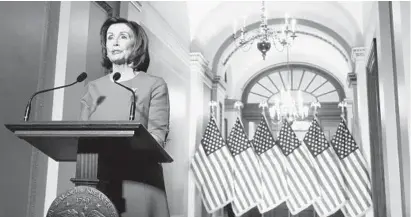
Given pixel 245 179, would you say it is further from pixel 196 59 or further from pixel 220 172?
pixel 196 59

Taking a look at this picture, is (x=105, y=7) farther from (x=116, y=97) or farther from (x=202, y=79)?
(x=202, y=79)

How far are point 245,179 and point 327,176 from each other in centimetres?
128

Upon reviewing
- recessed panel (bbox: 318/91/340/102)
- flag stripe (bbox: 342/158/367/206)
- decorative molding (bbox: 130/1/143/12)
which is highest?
recessed panel (bbox: 318/91/340/102)

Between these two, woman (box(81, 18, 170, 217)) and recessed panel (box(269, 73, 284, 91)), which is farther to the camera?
recessed panel (box(269, 73, 284, 91))

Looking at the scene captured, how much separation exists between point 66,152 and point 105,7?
2.86m

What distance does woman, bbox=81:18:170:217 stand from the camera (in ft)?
5.08

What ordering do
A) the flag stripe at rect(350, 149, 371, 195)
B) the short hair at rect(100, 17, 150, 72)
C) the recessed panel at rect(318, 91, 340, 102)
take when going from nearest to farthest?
the short hair at rect(100, 17, 150, 72) < the flag stripe at rect(350, 149, 371, 195) < the recessed panel at rect(318, 91, 340, 102)

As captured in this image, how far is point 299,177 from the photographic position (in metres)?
6.86

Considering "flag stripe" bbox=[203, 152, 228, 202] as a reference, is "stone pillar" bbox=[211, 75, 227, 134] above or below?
above

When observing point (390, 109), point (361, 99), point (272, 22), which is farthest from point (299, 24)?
point (390, 109)

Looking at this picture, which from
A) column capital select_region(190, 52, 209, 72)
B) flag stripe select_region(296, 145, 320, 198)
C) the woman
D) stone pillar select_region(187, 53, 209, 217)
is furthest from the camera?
column capital select_region(190, 52, 209, 72)

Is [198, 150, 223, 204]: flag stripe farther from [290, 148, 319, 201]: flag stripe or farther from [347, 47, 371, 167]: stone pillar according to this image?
[347, 47, 371, 167]: stone pillar

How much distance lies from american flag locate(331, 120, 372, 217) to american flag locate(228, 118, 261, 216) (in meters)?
1.34

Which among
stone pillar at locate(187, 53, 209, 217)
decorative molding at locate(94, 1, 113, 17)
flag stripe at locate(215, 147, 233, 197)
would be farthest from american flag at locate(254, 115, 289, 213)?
decorative molding at locate(94, 1, 113, 17)
